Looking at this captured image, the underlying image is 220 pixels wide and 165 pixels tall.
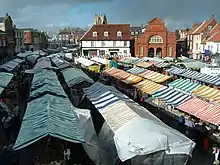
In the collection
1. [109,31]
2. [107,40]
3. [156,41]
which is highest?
[109,31]

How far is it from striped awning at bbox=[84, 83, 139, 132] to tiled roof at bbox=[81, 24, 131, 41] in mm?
44163

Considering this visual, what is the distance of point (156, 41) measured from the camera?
196 feet

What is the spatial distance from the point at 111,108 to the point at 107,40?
50.1m

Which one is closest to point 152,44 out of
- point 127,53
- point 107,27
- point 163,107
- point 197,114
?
point 127,53

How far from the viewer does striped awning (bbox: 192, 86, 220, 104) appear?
18.5 meters

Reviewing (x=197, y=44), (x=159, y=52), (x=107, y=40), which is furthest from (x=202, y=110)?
(x=197, y=44)

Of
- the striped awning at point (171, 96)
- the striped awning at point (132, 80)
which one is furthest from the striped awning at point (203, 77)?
the striped awning at point (171, 96)

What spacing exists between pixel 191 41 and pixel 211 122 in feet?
184

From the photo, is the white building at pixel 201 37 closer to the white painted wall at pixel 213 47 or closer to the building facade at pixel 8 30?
the white painted wall at pixel 213 47

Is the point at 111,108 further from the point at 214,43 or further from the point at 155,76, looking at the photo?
the point at 214,43

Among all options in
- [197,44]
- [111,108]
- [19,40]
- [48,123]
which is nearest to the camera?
[48,123]

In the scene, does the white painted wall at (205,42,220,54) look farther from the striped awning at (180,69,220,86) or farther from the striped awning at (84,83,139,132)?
the striped awning at (84,83,139,132)

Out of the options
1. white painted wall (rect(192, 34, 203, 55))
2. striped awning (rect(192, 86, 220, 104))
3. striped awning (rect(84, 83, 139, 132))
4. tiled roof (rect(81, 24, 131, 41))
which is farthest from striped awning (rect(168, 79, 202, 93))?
white painted wall (rect(192, 34, 203, 55))

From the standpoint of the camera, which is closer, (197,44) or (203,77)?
(203,77)
